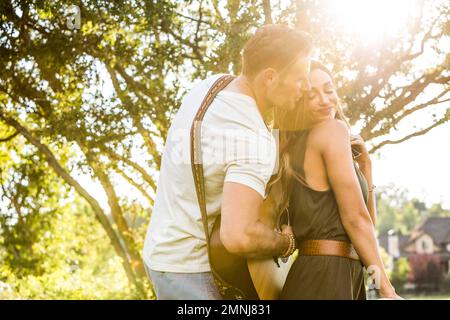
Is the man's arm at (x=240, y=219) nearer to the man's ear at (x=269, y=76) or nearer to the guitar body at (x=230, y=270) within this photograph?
the guitar body at (x=230, y=270)

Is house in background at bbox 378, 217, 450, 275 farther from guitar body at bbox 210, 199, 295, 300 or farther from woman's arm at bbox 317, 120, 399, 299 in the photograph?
guitar body at bbox 210, 199, 295, 300

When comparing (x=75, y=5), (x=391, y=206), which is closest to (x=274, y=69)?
(x=75, y=5)

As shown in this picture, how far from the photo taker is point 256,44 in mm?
2941

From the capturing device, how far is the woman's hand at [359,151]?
3.57 metres

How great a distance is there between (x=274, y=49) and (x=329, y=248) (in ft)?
3.25

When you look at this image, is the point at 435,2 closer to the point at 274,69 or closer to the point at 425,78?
the point at 425,78

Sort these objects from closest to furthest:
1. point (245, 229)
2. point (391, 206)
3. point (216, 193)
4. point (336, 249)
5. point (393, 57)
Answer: point (245, 229) < point (216, 193) < point (336, 249) < point (393, 57) < point (391, 206)

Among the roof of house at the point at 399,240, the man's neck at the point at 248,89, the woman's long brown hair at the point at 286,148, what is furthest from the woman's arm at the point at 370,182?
the roof of house at the point at 399,240

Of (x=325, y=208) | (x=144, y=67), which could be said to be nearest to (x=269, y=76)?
(x=325, y=208)

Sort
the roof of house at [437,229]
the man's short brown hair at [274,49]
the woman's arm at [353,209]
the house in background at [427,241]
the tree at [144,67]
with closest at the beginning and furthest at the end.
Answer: the man's short brown hair at [274,49]
the woman's arm at [353,209]
the tree at [144,67]
the house in background at [427,241]
the roof of house at [437,229]

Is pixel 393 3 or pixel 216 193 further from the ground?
pixel 393 3

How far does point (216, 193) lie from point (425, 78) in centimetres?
934

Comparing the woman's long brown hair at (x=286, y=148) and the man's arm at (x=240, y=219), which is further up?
the woman's long brown hair at (x=286, y=148)

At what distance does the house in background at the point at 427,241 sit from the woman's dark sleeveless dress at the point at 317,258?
7461cm
